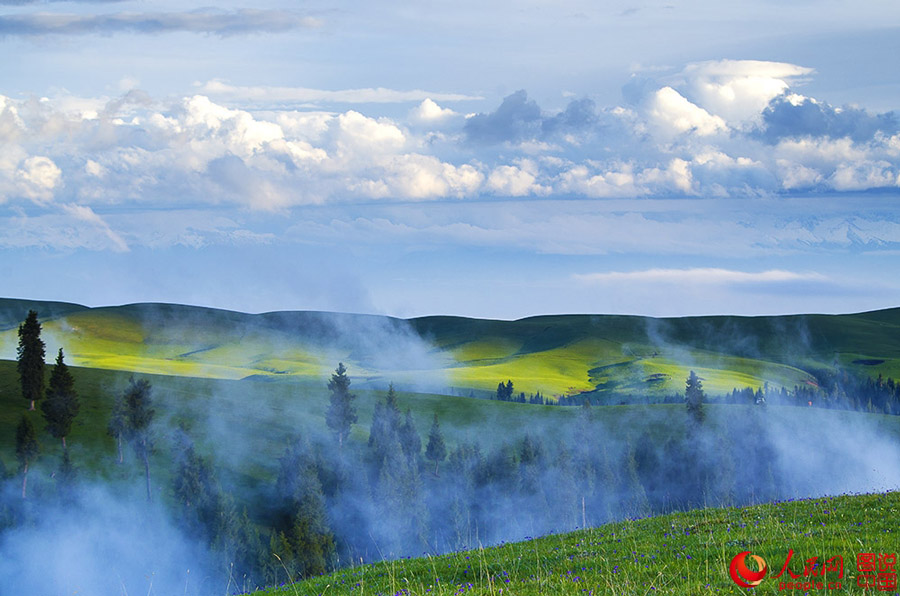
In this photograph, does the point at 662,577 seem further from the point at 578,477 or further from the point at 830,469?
the point at 830,469

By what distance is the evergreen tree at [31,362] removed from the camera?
Result: 130 metres

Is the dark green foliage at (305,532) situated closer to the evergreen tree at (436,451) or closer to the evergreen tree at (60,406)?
the evergreen tree at (60,406)

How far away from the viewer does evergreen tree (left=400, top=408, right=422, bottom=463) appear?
153m

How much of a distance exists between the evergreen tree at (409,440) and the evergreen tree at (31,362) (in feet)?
Answer: 213

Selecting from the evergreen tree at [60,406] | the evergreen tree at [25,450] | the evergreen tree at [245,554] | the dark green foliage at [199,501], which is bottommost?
the evergreen tree at [245,554]

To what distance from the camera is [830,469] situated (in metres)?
174

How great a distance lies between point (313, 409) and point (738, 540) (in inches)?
6985

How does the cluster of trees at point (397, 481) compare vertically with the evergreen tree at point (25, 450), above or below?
below

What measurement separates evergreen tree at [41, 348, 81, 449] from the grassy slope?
113m

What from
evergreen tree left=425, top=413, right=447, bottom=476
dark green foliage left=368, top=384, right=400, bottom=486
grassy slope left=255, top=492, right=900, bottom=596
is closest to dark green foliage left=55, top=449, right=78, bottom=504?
dark green foliage left=368, top=384, right=400, bottom=486

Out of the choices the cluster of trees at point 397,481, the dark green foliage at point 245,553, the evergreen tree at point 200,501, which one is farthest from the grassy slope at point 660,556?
the evergreen tree at point 200,501

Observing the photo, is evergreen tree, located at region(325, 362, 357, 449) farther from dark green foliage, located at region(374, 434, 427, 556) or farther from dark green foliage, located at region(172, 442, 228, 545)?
dark green foliage, located at region(172, 442, 228, 545)

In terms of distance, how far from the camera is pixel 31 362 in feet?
431

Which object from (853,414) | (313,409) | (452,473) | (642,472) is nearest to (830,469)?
(853,414)
